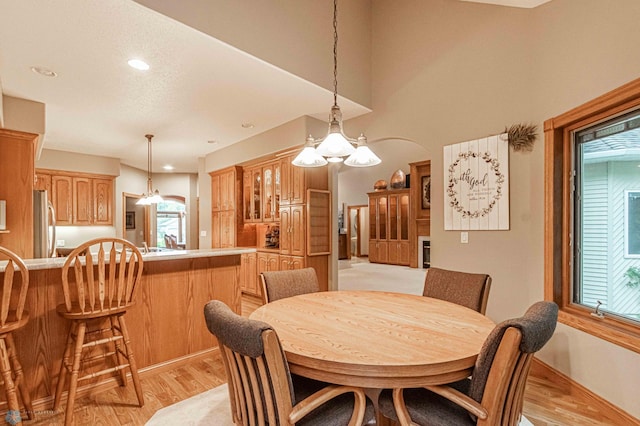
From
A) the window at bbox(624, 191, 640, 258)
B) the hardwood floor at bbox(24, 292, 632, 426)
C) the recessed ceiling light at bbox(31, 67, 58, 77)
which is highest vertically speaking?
the recessed ceiling light at bbox(31, 67, 58, 77)

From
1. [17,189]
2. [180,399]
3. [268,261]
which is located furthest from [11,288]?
[268,261]

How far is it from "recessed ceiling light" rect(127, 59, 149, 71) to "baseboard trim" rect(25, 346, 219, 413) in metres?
2.63

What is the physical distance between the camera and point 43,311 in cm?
224

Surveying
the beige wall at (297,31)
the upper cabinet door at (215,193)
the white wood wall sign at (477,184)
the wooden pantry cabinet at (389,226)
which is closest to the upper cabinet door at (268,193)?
the upper cabinet door at (215,193)

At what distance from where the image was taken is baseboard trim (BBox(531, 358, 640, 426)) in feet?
6.73

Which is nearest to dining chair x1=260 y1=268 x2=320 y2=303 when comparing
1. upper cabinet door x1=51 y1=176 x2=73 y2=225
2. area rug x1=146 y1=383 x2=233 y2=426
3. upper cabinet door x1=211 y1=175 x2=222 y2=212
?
area rug x1=146 y1=383 x2=233 y2=426

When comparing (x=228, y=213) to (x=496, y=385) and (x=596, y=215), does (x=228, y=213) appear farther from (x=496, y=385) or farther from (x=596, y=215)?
(x=496, y=385)

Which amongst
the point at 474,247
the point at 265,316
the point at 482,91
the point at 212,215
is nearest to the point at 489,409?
the point at 265,316

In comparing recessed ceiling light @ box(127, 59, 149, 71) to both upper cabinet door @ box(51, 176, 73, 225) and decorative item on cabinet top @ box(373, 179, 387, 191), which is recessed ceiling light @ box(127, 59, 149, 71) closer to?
upper cabinet door @ box(51, 176, 73, 225)

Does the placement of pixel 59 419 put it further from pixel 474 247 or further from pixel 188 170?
pixel 188 170

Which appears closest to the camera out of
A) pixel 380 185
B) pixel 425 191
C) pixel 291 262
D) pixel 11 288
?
pixel 11 288

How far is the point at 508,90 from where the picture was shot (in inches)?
119

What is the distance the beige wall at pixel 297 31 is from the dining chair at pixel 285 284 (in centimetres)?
192

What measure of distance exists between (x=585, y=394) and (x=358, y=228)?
10.4m
